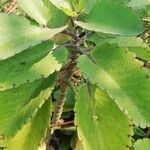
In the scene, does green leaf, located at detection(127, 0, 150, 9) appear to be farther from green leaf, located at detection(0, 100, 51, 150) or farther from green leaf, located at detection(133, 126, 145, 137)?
green leaf, located at detection(133, 126, 145, 137)

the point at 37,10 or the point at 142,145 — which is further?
the point at 142,145

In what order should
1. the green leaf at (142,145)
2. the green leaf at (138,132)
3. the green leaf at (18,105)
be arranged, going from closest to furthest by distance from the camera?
the green leaf at (18,105)
the green leaf at (142,145)
the green leaf at (138,132)

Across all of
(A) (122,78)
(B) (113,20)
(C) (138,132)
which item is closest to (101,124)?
(A) (122,78)

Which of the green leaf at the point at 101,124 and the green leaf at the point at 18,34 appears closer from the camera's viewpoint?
the green leaf at the point at 18,34

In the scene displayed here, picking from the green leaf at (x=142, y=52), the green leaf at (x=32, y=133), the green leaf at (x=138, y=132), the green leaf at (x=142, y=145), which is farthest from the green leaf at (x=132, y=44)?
the green leaf at (x=138, y=132)

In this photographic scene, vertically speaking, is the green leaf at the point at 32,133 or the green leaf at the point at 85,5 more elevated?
the green leaf at the point at 85,5

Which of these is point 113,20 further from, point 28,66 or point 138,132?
point 138,132

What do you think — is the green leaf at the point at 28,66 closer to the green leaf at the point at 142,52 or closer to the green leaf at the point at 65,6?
the green leaf at the point at 65,6

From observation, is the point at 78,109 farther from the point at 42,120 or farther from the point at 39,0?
the point at 39,0
